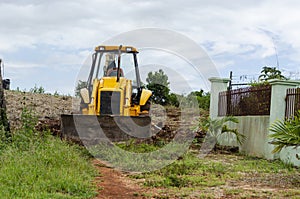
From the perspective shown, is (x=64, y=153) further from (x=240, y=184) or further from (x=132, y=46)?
(x=132, y=46)

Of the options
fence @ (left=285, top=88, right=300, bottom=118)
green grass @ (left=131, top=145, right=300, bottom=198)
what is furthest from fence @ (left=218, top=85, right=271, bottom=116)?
green grass @ (left=131, top=145, right=300, bottom=198)

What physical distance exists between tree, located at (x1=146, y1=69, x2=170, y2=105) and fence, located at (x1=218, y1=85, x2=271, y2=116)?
2.27 m

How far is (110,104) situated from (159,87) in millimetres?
7290

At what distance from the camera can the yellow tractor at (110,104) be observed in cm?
1095

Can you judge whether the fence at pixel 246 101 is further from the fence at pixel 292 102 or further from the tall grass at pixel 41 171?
the tall grass at pixel 41 171

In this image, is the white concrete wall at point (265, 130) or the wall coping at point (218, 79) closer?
the white concrete wall at point (265, 130)

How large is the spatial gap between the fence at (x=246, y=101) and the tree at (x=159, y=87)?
2.27 m

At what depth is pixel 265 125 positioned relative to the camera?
1148cm

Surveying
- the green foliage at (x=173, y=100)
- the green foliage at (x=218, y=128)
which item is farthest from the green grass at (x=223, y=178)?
the green foliage at (x=173, y=100)

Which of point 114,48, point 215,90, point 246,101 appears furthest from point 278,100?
point 114,48

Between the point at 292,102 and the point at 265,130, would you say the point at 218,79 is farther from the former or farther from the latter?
the point at 292,102

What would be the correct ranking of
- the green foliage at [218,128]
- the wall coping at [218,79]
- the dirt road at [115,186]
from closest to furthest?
the dirt road at [115,186] → the green foliage at [218,128] → the wall coping at [218,79]

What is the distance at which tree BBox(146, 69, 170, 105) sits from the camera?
15.7m

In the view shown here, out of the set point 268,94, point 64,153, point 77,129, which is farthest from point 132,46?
point 64,153
